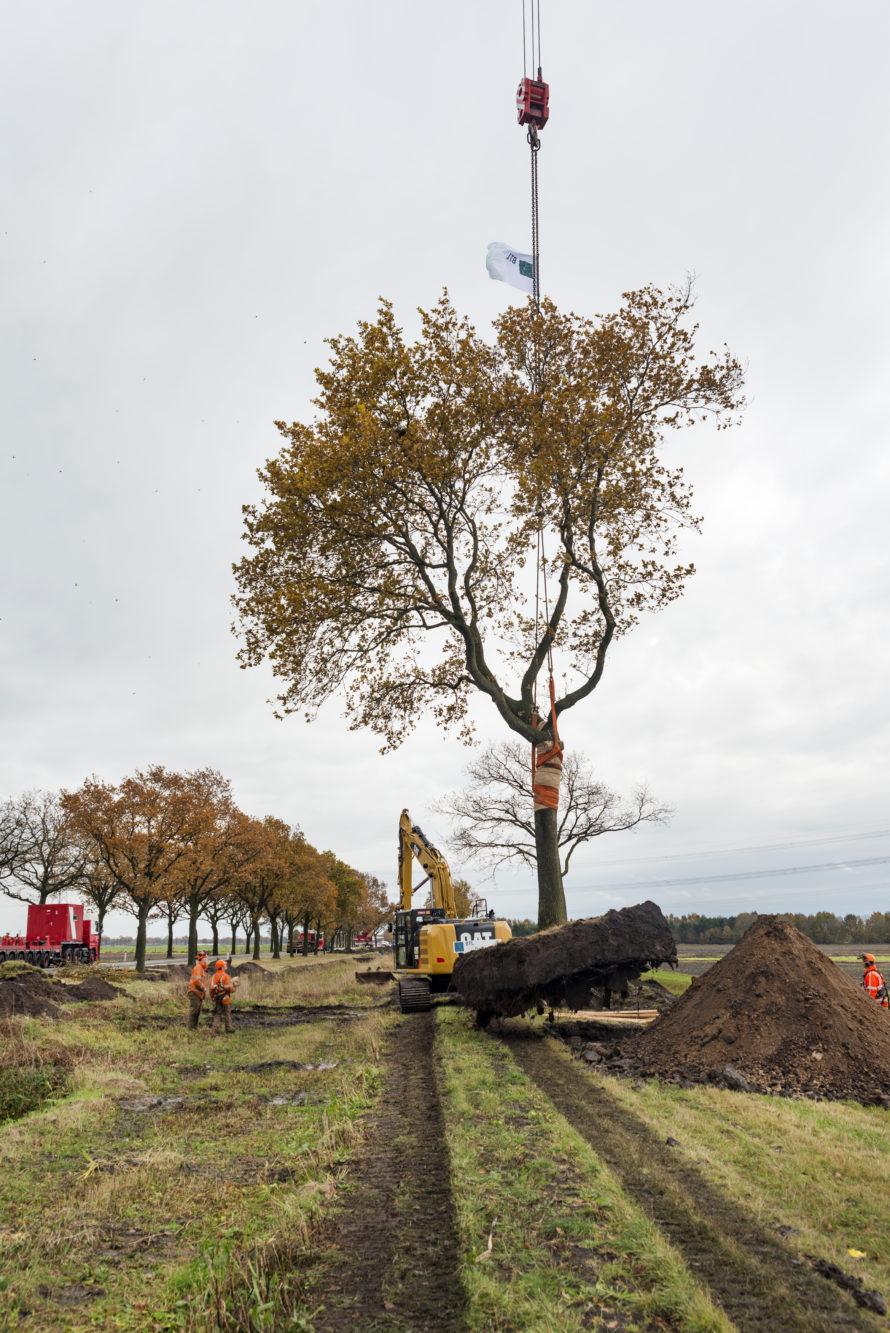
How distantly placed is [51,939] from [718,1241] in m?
39.0

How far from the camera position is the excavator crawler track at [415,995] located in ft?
58.1

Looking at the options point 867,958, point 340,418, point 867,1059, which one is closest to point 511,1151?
point 867,1059

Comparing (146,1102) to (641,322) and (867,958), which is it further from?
(641,322)

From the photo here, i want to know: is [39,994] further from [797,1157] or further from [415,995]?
[797,1157]

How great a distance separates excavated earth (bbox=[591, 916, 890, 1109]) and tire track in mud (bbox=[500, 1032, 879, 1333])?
2.36 metres

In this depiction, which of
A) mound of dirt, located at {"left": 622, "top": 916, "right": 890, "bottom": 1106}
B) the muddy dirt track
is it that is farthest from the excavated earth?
the muddy dirt track

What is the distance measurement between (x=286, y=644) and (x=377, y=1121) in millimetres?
10271

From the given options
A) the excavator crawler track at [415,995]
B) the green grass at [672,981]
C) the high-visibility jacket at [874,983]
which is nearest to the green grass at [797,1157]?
the high-visibility jacket at [874,983]

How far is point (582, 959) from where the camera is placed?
11.9 meters

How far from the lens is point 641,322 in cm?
1677

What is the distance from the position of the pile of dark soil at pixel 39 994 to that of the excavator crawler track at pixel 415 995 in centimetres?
747

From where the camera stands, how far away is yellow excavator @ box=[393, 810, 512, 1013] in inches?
666

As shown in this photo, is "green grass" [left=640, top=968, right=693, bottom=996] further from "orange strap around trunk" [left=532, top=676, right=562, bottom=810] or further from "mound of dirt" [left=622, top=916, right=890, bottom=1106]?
"mound of dirt" [left=622, top=916, right=890, bottom=1106]

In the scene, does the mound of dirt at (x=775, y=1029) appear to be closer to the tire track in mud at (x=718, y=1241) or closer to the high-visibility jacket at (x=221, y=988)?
the tire track in mud at (x=718, y=1241)
